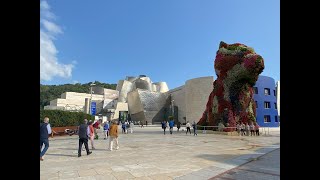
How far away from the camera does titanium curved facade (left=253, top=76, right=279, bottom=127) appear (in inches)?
2046

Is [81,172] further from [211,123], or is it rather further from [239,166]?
[211,123]

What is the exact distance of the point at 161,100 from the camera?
78.8 m

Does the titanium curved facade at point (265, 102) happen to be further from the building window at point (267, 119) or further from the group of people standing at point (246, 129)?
the group of people standing at point (246, 129)

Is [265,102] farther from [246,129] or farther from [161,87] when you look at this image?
[161,87]

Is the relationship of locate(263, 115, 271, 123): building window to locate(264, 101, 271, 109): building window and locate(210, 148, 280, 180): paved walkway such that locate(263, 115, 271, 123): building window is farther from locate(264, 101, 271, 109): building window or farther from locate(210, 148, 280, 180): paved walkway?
locate(210, 148, 280, 180): paved walkway

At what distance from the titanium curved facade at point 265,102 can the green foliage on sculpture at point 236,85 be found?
26856 millimetres

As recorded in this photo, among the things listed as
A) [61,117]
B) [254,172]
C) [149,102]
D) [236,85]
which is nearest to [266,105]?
[236,85]

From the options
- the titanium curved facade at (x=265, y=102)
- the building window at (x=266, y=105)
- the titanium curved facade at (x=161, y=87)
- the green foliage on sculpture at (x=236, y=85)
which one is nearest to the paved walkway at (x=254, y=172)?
the green foliage on sculpture at (x=236, y=85)

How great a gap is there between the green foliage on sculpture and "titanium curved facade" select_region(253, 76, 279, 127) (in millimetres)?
26856

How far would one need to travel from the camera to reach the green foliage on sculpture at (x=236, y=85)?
25.3 metres

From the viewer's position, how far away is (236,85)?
25.9 metres

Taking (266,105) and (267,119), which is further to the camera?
(266,105)

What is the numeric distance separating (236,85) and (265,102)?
3100 cm
